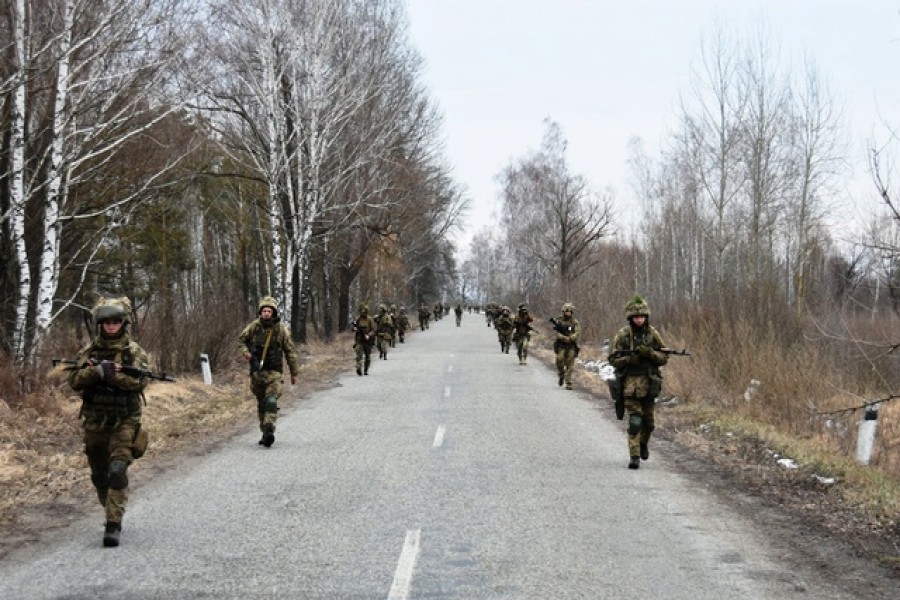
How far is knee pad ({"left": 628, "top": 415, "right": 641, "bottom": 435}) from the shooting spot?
9180 mm

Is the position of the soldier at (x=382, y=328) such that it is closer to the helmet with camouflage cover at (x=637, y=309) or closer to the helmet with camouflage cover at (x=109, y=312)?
the helmet with camouflage cover at (x=637, y=309)

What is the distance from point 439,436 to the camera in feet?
36.7

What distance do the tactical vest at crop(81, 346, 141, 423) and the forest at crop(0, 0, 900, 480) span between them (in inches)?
226

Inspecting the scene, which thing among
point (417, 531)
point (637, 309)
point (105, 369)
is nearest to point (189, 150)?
point (637, 309)

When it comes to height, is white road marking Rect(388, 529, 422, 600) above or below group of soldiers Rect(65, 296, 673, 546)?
below

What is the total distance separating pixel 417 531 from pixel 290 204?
19446mm

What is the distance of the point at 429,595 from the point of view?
4.76 m

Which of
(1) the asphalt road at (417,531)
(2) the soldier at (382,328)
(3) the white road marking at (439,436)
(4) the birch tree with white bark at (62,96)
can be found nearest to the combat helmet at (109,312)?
(1) the asphalt road at (417,531)

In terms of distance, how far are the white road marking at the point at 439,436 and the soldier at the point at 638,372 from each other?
2.45 meters

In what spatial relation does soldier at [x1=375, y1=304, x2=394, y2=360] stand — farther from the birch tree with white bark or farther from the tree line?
the birch tree with white bark

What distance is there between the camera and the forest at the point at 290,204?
41.8 ft

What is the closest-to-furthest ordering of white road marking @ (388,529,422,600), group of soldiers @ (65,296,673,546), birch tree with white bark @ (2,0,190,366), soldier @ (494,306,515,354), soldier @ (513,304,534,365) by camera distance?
white road marking @ (388,529,422,600) < group of soldiers @ (65,296,673,546) < birch tree with white bark @ (2,0,190,366) < soldier @ (513,304,534,365) < soldier @ (494,306,515,354)

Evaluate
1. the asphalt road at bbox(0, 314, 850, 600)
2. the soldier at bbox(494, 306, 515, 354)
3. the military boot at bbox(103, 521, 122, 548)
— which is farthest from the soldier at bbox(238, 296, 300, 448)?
the soldier at bbox(494, 306, 515, 354)

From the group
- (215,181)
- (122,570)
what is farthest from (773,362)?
(215,181)
